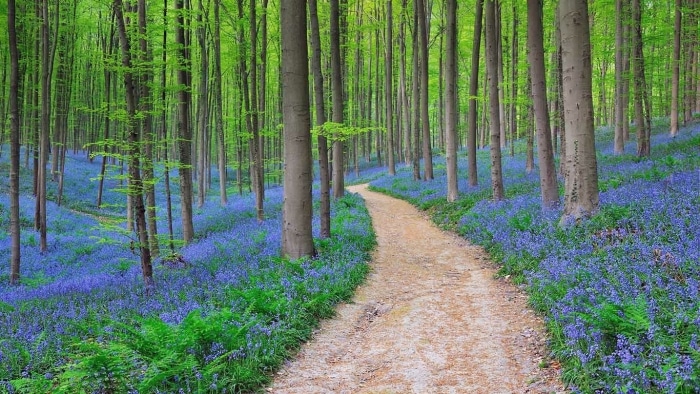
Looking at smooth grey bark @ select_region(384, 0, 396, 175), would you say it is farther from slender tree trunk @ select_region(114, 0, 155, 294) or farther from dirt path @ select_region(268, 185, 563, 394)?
dirt path @ select_region(268, 185, 563, 394)

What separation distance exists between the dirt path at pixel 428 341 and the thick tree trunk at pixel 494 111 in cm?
579

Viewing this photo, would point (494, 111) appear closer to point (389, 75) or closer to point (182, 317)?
point (182, 317)

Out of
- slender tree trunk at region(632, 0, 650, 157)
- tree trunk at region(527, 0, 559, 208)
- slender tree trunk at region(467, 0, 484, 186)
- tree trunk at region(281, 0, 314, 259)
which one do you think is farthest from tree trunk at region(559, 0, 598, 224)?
slender tree trunk at region(632, 0, 650, 157)

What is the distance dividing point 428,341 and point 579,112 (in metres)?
5.95

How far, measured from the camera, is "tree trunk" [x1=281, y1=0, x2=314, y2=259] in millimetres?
9445

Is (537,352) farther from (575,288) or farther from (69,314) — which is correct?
(69,314)

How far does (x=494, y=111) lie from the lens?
16031 millimetres

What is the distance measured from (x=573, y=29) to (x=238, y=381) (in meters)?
8.92

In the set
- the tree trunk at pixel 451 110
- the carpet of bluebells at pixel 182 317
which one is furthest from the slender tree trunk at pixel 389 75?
the carpet of bluebells at pixel 182 317

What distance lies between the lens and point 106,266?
51.4 feet

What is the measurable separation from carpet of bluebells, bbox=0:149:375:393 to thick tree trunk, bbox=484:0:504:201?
4681 millimetres

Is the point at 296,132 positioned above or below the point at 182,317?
above

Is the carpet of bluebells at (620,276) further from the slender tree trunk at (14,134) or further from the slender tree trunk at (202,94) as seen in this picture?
the slender tree trunk at (14,134)

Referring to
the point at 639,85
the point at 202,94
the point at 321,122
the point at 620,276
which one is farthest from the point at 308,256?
the point at 639,85
